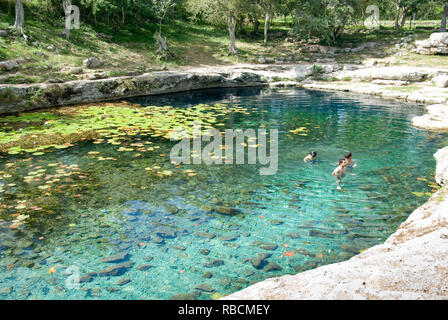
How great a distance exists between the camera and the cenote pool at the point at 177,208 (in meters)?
5.17

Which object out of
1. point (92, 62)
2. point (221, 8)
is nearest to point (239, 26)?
point (221, 8)

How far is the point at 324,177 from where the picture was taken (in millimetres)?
8883

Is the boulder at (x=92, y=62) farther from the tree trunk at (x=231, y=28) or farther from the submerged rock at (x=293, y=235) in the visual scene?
the submerged rock at (x=293, y=235)

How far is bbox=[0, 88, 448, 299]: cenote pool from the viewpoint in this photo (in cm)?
517

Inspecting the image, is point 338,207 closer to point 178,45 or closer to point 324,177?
point 324,177

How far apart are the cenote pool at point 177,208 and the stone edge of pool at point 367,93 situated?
3.20 ft

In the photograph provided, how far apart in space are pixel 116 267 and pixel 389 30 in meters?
38.4

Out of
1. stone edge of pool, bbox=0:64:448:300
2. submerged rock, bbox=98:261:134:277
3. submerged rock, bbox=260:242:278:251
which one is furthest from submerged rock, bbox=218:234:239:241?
stone edge of pool, bbox=0:64:448:300

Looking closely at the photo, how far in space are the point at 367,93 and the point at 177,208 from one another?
18.0m

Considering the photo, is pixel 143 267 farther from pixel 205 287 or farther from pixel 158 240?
pixel 205 287

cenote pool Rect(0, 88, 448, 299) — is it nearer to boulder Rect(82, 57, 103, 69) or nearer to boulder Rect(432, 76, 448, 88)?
boulder Rect(82, 57, 103, 69)

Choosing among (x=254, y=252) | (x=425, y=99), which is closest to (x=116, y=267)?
(x=254, y=252)

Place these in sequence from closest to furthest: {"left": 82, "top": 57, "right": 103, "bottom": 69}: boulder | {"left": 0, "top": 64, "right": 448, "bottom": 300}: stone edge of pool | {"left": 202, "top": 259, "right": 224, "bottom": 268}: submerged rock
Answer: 1. {"left": 0, "top": 64, "right": 448, "bottom": 300}: stone edge of pool
2. {"left": 202, "top": 259, "right": 224, "bottom": 268}: submerged rock
3. {"left": 82, "top": 57, "right": 103, "bottom": 69}: boulder

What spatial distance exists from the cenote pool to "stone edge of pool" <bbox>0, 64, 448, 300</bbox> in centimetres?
97
